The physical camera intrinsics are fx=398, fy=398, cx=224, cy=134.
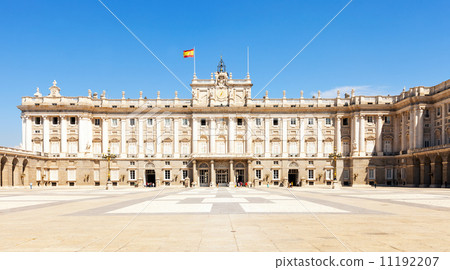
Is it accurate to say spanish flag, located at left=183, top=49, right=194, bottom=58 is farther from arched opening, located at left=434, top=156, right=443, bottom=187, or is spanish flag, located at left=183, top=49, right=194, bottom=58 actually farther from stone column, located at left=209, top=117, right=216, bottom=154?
arched opening, located at left=434, top=156, right=443, bottom=187

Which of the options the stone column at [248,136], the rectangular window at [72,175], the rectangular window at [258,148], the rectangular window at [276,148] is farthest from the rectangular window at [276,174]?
the rectangular window at [72,175]

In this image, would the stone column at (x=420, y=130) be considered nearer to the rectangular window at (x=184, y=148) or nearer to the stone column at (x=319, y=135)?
the stone column at (x=319, y=135)

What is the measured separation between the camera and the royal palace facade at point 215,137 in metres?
72.8

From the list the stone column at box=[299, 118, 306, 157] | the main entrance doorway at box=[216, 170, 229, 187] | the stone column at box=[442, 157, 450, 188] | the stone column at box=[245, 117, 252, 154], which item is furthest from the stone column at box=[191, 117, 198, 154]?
the stone column at box=[442, 157, 450, 188]

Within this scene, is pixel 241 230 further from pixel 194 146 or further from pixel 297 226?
pixel 194 146

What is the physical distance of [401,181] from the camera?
68875 millimetres

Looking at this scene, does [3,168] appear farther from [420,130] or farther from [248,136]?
[420,130]

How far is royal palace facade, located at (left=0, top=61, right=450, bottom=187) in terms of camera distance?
72.8m

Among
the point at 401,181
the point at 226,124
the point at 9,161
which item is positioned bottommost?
the point at 401,181

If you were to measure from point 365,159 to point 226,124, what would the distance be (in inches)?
1036

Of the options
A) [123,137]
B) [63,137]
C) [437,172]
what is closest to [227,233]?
[437,172]

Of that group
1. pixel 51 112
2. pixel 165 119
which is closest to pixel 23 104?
pixel 51 112

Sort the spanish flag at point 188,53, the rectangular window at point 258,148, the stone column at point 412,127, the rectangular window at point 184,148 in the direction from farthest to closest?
the rectangular window at point 258,148
the rectangular window at point 184,148
the stone column at point 412,127
the spanish flag at point 188,53

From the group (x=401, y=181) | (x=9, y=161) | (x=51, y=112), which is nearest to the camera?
(x=9, y=161)
